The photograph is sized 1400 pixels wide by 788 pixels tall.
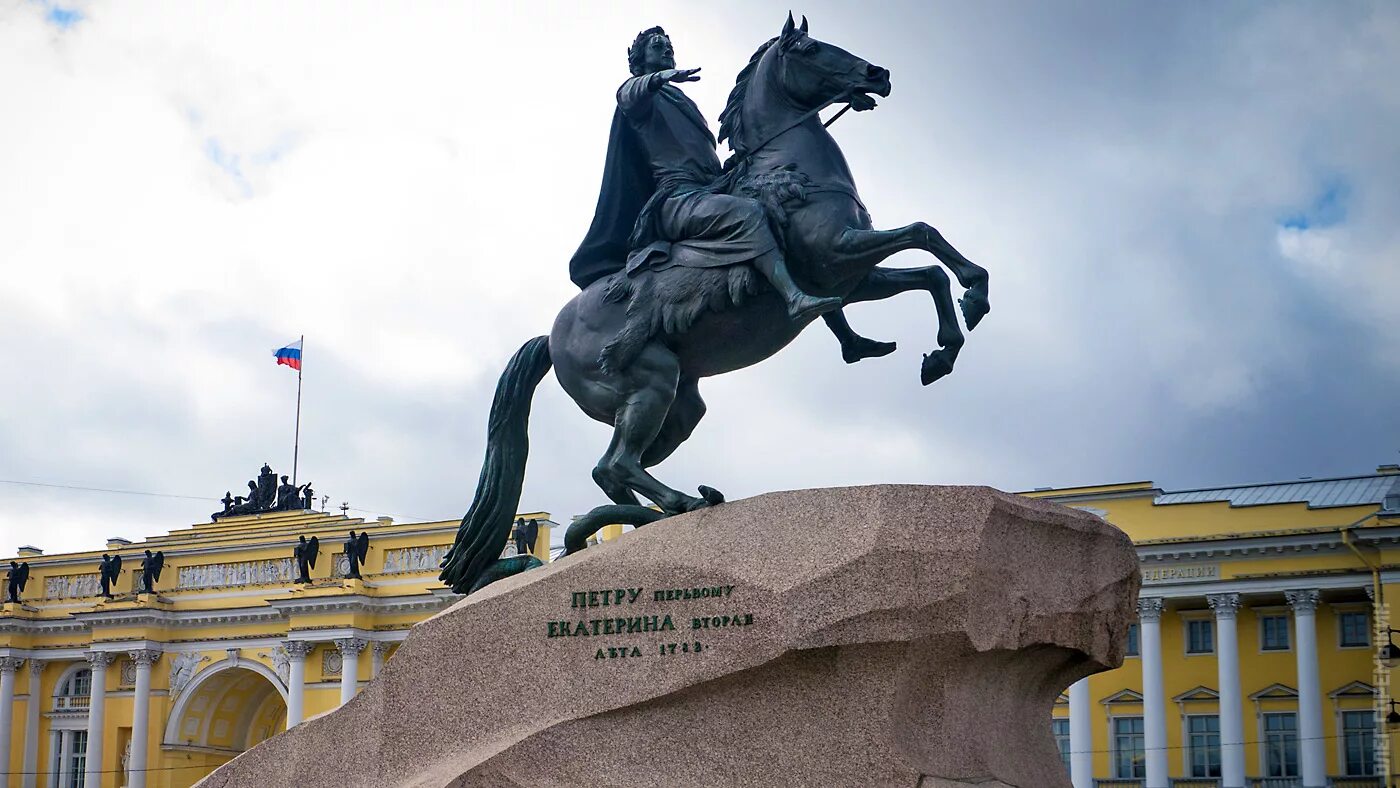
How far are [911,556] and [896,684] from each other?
1.40ft

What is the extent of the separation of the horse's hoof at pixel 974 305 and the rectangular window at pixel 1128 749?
122 feet

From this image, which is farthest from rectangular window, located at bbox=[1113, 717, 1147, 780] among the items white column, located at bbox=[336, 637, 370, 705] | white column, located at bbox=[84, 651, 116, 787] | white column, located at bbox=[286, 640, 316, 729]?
white column, located at bbox=[84, 651, 116, 787]

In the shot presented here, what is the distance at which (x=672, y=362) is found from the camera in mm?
6867

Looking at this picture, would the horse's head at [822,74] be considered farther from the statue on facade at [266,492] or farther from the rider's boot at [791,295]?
the statue on facade at [266,492]

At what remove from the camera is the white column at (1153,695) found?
40.3 meters

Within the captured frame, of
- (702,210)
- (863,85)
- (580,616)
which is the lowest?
(580,616)

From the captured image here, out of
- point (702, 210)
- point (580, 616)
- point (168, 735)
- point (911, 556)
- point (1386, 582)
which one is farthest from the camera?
point (168, 735)

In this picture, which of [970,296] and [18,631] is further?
[18,631]

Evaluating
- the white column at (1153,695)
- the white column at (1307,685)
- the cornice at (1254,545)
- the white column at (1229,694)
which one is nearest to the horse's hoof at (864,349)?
the cornice at (1254,545)

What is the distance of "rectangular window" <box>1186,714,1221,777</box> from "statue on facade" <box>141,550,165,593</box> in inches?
1115

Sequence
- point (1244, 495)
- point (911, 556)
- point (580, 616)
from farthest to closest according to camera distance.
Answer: point (1244, 495) < point (580, 616) < point (911, 556)

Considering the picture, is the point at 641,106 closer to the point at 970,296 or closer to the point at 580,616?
the point at 970,296

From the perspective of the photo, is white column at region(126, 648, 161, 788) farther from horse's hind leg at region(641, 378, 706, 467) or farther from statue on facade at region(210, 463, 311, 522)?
horse's hind leg at region(641, 378, 706, 467)

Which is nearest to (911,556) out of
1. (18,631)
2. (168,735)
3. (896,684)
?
(896,684)
